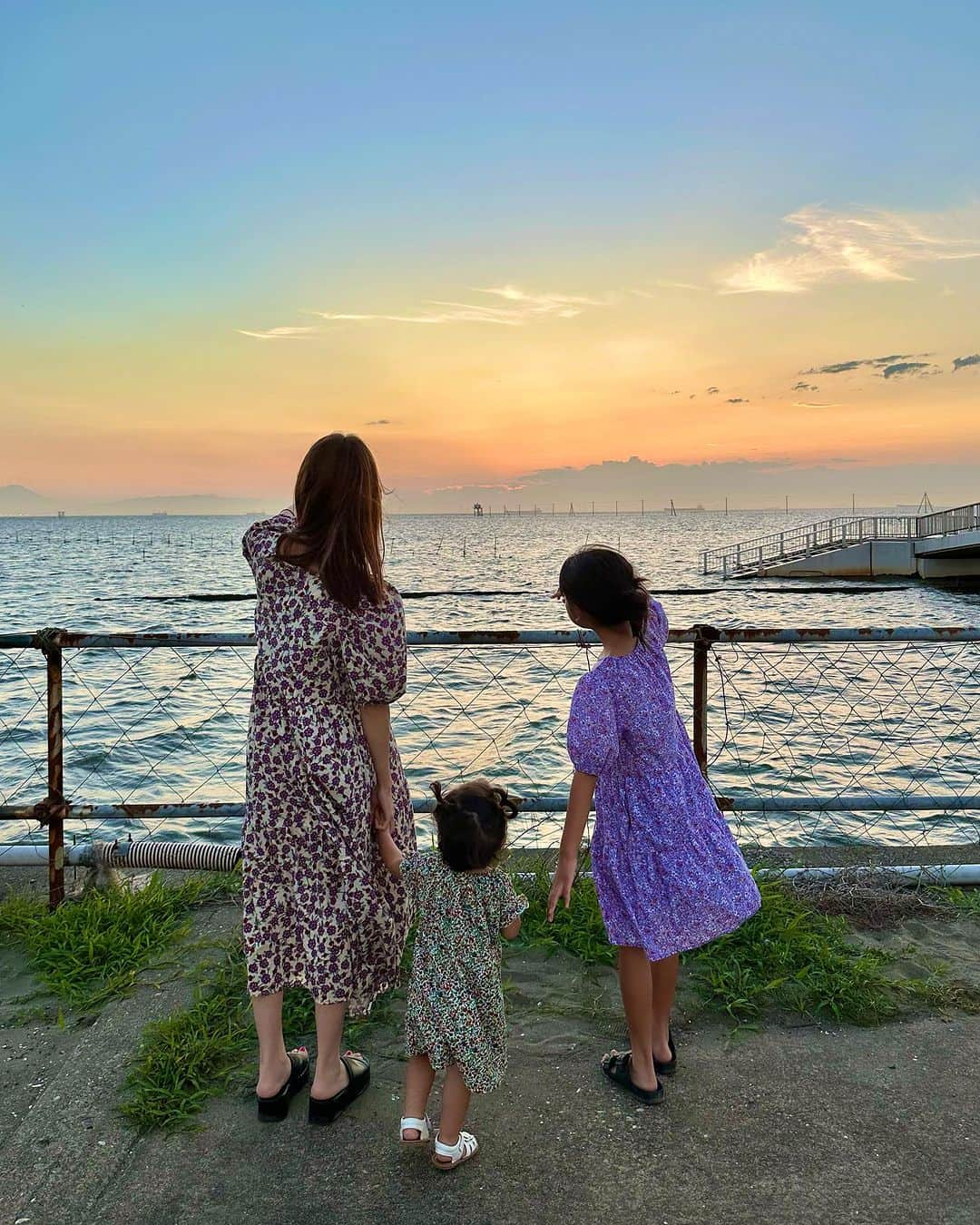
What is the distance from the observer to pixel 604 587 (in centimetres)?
271

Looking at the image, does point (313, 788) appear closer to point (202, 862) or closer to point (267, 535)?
point (267, 535)

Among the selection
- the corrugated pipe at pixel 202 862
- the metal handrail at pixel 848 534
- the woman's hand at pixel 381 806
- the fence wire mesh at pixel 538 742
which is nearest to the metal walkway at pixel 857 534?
the metal handrail at pixel 848 534

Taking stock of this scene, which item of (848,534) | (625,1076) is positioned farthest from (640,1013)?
(848,534)

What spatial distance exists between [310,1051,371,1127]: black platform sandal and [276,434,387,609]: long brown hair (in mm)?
1507

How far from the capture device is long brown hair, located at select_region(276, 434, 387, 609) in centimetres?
260

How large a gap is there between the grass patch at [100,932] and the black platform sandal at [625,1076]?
6.25 ft

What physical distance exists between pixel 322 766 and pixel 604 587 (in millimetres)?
1010

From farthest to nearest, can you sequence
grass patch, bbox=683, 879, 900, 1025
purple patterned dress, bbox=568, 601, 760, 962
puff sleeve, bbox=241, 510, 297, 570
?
grass patch, bbox=683, 879, 900, 1025 < purple patterned dress, bbox=568, 601, 760, 962 < puff sleeve, bbox=241, 510, 297, 570

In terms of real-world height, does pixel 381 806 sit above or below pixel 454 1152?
above

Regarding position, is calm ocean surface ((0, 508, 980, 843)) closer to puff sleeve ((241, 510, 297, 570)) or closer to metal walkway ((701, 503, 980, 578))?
puff sleeve ((241, 510, 297, 570))

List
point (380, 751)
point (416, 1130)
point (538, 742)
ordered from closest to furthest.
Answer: point (416, 1130) → point (380, 751) → point (538, 742)

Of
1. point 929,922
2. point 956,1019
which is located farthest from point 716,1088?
point 929,922

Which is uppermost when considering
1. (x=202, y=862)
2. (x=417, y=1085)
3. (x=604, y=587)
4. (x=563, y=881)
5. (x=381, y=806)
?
(x=604, y=587)

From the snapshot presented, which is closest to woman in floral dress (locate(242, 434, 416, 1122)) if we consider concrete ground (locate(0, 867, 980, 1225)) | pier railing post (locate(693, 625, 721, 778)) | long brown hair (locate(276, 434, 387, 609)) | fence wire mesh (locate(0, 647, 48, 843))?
long brown hair (locate(276, 434, 387, 609))
